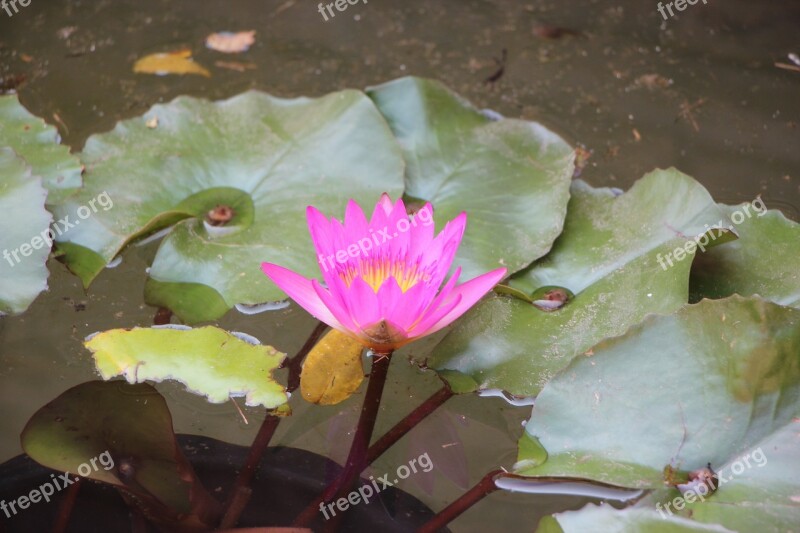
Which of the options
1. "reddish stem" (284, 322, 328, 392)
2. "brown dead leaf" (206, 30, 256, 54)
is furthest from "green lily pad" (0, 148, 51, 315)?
"brown dead leaf" (206, 30, 256, 54)

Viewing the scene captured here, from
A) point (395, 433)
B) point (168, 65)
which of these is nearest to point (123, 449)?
point (395, 433)

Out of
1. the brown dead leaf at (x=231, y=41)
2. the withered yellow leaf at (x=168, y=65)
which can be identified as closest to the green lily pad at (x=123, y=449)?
the withered yellow leaf at (x=168, y=65)

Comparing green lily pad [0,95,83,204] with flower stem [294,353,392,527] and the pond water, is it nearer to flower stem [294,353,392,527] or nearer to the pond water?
the pond water

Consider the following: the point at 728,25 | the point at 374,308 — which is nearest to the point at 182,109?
the point at 374,308

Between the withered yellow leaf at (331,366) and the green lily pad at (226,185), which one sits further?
the green lily pad at (226,185)

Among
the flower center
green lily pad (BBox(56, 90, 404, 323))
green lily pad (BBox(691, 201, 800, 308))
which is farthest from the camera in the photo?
green lily pad (BBox(56, 90, 404, 323))

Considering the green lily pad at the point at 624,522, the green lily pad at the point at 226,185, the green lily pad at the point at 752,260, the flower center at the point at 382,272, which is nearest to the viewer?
the green lily pad at the point at 624,522

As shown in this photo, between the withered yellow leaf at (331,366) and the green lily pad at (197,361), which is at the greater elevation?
the green lily pad at (197,361)

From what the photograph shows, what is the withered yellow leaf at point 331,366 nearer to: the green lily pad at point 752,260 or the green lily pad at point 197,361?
the green lily pad at point 197,361
